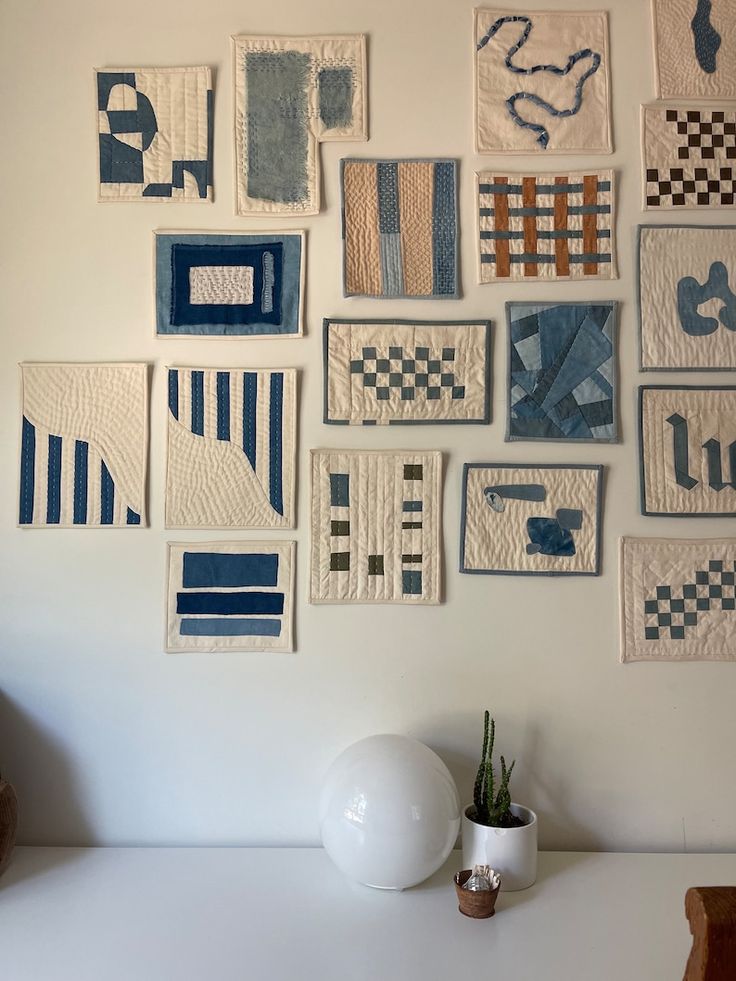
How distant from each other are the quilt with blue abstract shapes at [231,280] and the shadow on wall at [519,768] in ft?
2.98

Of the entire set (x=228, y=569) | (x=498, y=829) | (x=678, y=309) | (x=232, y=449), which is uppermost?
(x=678, y=309)

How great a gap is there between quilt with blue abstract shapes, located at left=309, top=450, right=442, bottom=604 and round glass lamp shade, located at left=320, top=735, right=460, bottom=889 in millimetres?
344

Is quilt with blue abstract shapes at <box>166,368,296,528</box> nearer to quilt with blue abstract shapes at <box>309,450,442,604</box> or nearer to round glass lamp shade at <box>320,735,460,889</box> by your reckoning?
quilt with blue abstract shapes at <box>309,450,442,604</box>

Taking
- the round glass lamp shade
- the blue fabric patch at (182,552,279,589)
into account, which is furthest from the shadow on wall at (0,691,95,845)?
the round glass lamp shade

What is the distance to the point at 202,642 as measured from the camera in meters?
1.80

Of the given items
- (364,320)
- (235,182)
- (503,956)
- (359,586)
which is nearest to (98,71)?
(235,182)

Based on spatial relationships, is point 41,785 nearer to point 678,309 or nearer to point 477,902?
point 477,902

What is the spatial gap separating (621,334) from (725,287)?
0.24m

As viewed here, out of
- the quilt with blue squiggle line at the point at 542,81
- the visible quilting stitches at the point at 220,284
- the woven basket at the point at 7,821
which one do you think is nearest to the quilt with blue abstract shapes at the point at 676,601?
the quilt with blue squiggle line at the point at 542,81

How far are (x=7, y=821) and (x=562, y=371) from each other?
56.6 inches

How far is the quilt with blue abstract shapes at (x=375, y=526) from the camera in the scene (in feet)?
5.89

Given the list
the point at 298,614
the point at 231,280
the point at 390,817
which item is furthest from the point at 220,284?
the point at 390,817

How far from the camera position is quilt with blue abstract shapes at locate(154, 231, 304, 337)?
1.80 m

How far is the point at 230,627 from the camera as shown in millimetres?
1801
